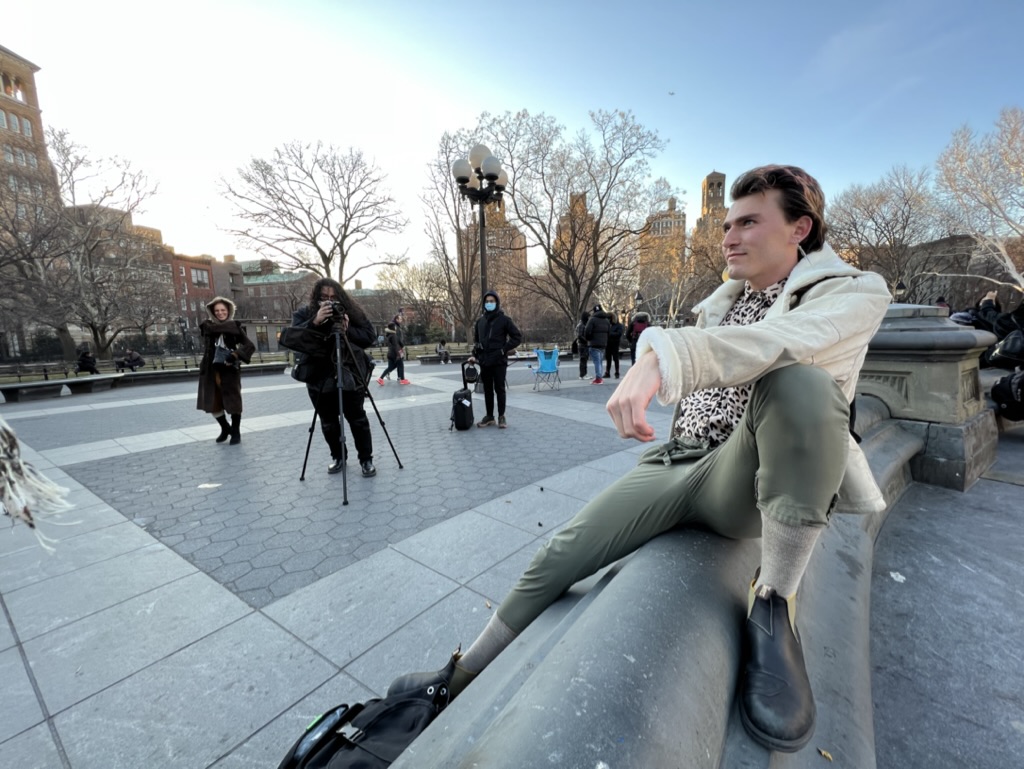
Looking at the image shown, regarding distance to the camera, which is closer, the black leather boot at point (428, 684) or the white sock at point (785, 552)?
the white sock at point (785, 552)

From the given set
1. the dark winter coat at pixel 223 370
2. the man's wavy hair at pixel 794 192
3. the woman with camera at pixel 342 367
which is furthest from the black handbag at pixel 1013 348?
the dark winter coat at pixel 223 370

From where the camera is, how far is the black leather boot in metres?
1.38

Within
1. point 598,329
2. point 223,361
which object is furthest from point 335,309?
point 598,329

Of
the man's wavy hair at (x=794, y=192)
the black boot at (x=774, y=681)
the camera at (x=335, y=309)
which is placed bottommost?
the black boot at (x=774, y=681)

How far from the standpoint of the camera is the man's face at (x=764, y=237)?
1.59 m

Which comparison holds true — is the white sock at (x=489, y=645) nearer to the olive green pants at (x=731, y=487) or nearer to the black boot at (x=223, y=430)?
the olive green pants at (x=731, y=487)

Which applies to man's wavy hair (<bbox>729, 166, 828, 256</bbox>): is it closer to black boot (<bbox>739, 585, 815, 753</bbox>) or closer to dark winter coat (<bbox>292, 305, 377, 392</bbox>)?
black boot (<bbox>739, 585, 815, 753</bbox>)

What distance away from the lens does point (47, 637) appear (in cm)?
220

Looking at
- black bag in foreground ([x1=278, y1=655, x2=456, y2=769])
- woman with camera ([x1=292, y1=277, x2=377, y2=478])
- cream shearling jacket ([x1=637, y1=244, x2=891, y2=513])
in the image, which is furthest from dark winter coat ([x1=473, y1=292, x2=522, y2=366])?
black bag in foreground ([x1=278, y1=655, x2=456, y2=769])

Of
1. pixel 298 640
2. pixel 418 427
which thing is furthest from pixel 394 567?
pixel 418 427

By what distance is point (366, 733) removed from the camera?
3.90 feet

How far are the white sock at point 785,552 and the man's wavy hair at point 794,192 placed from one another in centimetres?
105

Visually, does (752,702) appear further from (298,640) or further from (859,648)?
(298,640)

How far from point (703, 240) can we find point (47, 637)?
35.4 meters
